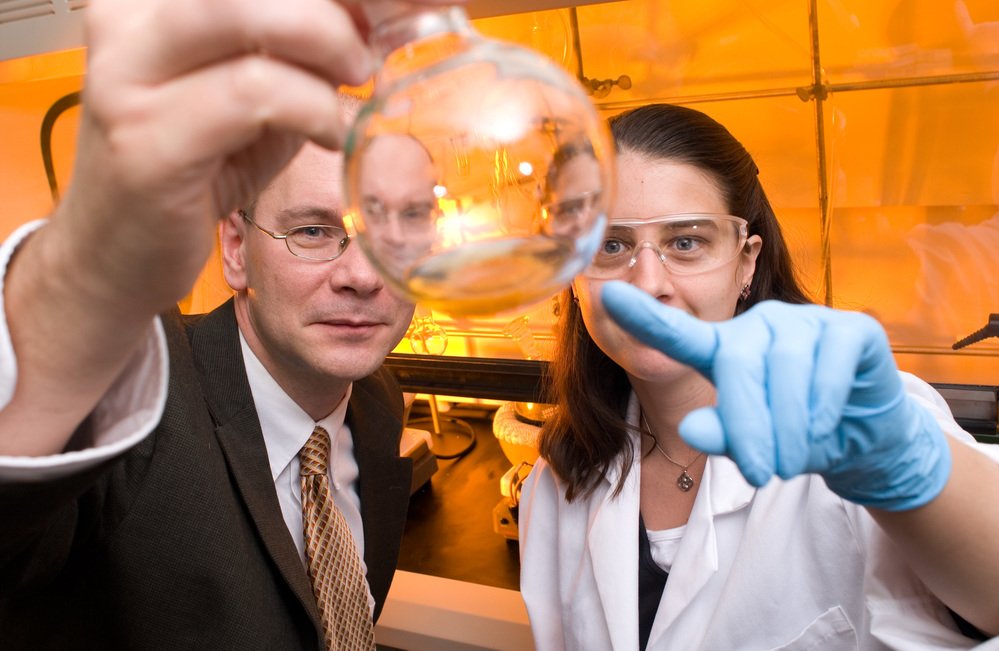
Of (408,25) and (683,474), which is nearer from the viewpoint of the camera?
(408,25)

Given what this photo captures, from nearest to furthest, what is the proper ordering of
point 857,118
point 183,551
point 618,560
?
point 183,551 < point 618,560 < point 857,118

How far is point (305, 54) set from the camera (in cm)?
58

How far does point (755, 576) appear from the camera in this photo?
4.18ft

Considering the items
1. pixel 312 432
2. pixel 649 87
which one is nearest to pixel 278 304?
pixel 312 432

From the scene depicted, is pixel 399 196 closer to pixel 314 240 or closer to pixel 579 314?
pixel 314 240

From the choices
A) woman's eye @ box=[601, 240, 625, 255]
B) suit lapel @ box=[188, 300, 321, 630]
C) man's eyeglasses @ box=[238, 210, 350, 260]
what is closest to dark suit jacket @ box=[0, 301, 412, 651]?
suit lapel @ box=[188, 300, 321, 630]

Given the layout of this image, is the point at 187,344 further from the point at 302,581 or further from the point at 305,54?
the point at 305,54

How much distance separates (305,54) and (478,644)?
2.01 metres

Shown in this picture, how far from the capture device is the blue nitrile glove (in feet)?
2.57

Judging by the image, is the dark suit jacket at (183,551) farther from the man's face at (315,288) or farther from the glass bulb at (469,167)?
the glass bulb at (469,167)

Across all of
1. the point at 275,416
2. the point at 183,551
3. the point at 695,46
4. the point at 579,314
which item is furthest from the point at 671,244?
the point at 695,46

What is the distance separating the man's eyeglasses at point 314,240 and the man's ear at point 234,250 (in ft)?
0.25

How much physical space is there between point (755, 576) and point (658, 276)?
23.4 inches

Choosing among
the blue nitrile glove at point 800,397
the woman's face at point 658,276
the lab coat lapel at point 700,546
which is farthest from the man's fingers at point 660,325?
the lab coat lapel at point 700,546
